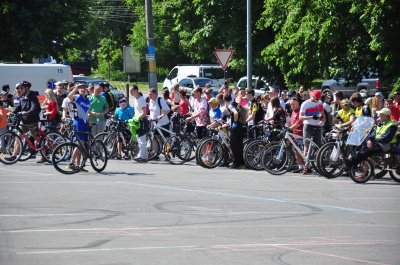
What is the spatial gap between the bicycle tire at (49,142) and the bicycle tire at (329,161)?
5.88m

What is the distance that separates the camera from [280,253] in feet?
31.4

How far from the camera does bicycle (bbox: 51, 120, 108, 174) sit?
18.1m

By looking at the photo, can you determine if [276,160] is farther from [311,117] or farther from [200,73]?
[200,73]

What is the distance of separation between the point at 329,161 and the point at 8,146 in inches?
288

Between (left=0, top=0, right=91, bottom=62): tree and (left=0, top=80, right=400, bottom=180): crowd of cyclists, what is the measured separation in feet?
64.8

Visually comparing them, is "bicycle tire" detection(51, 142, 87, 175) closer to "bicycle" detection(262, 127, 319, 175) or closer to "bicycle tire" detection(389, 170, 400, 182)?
"bicycle" detection(262, 127, 319, 175)

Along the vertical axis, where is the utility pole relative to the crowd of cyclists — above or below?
above

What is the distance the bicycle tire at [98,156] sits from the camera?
18391mm

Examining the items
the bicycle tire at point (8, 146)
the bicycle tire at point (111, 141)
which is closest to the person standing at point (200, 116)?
the bicycle tire at point (111, 141)

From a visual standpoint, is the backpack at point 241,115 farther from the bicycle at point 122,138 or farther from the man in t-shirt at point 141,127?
the bicycle at point 122,138

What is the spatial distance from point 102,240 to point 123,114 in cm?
1240

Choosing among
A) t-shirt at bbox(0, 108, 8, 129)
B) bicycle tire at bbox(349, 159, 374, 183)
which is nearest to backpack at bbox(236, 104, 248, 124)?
bicycle tire at bbox(349, 159, 374, 183)

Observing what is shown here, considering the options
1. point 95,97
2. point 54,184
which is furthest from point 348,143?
point 95,97

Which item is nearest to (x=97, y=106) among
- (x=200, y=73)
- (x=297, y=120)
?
(x=297, y=120)
